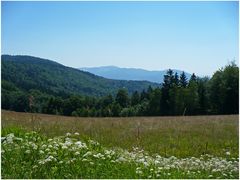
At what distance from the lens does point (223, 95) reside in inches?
2314

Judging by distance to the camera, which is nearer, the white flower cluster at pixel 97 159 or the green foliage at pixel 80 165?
the green foliage at pixel 80 165

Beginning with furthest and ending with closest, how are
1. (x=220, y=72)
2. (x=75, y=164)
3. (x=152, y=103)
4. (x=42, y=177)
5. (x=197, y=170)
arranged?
(x=152, y=103) → (x=220, y=72) → (x=197, y=170) → (x=75, y=164) → (x=42, y=177)

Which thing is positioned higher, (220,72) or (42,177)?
(220,72)

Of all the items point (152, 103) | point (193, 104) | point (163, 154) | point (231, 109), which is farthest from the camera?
point (152, 103)

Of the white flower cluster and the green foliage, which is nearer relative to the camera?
the green foliage

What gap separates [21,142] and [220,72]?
61.0 meters

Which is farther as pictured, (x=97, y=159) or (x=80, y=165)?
(x=97, y=159)

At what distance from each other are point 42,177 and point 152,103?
66.1 m

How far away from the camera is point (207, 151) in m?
12.1

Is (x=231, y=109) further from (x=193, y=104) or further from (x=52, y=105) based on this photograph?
(x=52, y=105)

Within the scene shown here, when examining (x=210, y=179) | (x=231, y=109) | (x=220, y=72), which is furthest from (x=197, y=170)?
(x=220, y=72)

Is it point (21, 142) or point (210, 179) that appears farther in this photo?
point (21, 142)

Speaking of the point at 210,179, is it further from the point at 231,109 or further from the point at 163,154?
the point at 231,109

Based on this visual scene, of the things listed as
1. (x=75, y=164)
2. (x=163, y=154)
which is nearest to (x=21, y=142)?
(x=75, y=164)
